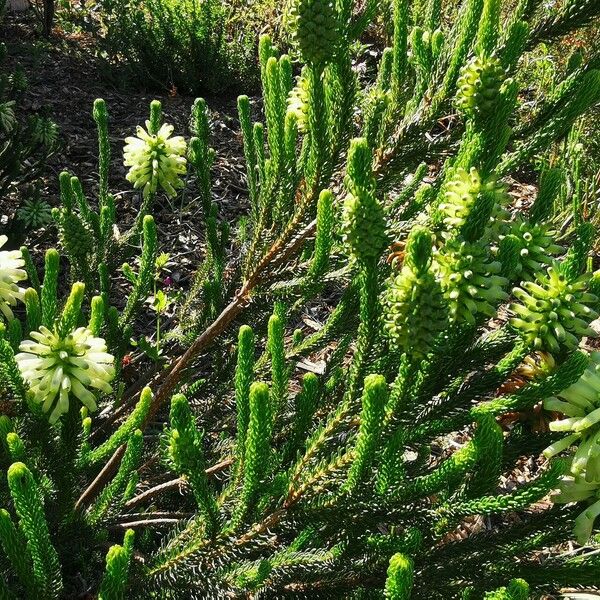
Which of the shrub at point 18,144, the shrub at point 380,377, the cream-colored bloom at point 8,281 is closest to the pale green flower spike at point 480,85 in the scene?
the shrub at point 380,377

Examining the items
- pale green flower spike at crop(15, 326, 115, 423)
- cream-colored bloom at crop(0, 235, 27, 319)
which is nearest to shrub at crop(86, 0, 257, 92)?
cream-colored bloom at crop(0, 235, 27, 319)

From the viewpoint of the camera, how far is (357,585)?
158 centimetres

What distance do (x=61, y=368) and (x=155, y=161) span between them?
1.17m

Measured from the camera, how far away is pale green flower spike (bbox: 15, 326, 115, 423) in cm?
141

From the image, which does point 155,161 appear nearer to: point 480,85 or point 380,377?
point 480,85

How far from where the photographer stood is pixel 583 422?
1291 millimetres

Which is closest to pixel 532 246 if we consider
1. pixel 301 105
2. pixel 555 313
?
pixel 555 313

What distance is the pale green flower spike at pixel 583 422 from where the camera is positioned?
4.25 feet

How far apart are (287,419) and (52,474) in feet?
2.41

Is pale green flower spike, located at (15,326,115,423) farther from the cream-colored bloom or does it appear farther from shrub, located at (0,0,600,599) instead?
the cream-colored bloom

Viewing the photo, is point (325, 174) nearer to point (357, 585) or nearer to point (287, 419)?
point (287, 419)

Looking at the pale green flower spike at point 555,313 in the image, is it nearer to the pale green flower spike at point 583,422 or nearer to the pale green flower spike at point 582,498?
the pale green flower spike at point 583,422

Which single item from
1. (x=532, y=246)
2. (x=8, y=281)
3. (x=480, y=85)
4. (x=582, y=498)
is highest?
(x=480, y=85)

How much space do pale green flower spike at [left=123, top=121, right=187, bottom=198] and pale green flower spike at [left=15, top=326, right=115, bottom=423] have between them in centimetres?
109
